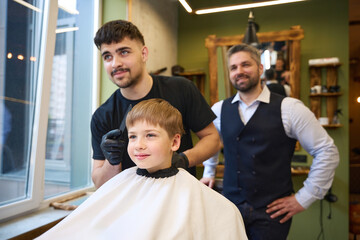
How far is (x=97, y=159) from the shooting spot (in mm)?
1477

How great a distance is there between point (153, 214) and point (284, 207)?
114 centimetres

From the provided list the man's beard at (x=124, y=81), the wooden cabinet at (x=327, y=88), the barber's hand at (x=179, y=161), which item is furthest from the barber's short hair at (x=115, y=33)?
the wooden cabinet at (x=327, y=88)

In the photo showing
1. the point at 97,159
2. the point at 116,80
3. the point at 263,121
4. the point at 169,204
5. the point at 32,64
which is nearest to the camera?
the point at 169,204

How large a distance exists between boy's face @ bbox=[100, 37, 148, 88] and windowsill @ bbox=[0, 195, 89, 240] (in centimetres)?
119

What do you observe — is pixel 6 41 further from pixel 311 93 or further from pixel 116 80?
pixel 311 93

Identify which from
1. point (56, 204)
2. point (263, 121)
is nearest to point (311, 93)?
point (263, 121)

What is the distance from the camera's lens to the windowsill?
1.72 m

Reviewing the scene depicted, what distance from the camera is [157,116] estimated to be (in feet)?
3.57

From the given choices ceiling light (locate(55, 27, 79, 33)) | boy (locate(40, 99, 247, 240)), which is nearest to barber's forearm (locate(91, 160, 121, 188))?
boy (locate(40, 99, 247, 240))

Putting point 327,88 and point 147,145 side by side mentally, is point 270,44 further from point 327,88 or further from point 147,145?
point 147,145

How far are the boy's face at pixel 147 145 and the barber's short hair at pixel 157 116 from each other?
2 cm

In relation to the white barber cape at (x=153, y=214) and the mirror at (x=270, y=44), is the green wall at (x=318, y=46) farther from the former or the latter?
the white barber cape at (x=153, y=214)

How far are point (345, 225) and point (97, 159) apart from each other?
3.45 meters

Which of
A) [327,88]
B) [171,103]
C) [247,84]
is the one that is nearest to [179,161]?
[171,103]
